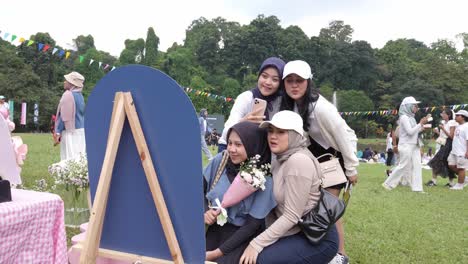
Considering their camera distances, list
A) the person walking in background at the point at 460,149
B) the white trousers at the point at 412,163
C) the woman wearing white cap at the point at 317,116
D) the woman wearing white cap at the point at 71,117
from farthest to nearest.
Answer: the person walking in background at the point at 460,149
the white trousers at the point at 412,163
the woman wearing white cap at the point at 71,117
the woman wearing white cap at the point at 317,116

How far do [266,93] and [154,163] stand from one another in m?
1.39

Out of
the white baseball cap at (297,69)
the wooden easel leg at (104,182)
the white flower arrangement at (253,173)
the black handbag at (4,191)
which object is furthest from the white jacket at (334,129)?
the black handbag at (4,191)

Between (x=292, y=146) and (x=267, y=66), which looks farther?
(x=267, y=66)

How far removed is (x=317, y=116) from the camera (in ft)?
10.3

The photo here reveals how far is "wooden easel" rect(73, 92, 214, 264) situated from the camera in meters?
1.92

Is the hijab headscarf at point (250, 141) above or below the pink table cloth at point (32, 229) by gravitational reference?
above

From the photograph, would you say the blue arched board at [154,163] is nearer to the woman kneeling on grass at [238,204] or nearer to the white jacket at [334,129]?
the woman kneeling on grass at [238,204]

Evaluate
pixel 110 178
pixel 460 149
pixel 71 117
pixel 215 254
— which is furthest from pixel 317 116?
pixel 460 149

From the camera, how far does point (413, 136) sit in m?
8.90

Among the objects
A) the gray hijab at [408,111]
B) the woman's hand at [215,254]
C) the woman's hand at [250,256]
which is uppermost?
the gray hijab at [408,111]

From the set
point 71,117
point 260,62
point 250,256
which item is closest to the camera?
point 250,256

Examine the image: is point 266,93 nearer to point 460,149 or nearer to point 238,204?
point 238,204

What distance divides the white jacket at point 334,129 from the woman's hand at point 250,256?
110 centimetres

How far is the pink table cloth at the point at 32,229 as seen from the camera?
1.77 m
